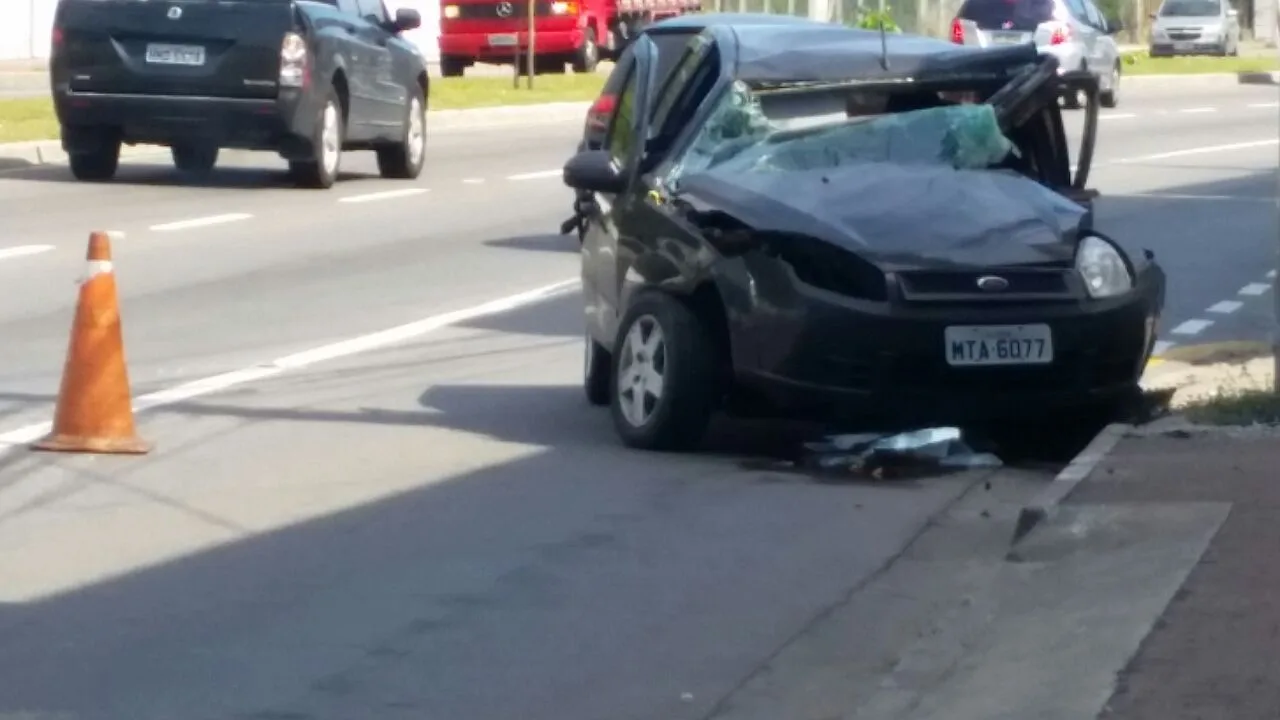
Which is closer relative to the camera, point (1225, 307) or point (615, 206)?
point (615, 206)

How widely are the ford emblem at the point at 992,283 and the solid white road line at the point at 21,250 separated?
8.34 metres

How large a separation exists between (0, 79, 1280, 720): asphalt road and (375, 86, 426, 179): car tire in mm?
6372

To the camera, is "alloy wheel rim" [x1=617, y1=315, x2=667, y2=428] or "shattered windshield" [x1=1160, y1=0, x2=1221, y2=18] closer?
"alloy wheel rim" [x1=617, y1=315, x2=667, y2=428]

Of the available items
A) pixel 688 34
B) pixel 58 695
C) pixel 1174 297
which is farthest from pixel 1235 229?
pixel 58 695

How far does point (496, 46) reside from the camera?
40.9 metres

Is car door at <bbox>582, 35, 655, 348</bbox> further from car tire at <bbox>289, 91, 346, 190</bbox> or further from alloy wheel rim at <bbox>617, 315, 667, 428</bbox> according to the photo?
car tire at <bbox>289, 91, 346, 190</bbox>

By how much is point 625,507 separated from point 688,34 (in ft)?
9.85

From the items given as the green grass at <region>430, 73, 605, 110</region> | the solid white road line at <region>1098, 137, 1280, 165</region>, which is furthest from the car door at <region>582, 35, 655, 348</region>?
the green grass at <region>430, 73, 605, 110</region>

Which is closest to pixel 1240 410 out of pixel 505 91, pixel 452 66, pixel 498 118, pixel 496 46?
pixel 498 118

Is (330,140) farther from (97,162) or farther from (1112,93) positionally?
(1112,93)

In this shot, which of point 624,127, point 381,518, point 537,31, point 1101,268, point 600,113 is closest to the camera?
point 381,518

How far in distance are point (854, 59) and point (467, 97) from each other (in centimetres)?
2367

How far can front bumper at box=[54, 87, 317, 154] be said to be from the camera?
20.1 meters

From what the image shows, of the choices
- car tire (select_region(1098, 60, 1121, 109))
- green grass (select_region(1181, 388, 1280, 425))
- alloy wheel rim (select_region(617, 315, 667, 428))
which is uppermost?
alloy wheel rim (select_region(617, 315, 667, 428))
